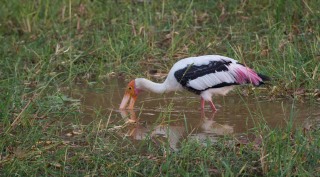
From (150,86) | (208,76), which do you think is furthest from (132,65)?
(208,76)

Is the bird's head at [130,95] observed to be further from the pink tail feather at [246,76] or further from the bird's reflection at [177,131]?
the pink tail feather at [246,76]

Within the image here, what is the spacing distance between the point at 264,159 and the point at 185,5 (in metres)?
5.41

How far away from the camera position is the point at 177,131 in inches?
277

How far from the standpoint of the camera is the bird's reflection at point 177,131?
6.68 metres

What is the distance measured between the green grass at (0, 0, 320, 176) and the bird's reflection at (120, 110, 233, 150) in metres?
0.34

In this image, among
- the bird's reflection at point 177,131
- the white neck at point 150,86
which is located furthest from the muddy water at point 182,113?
the white neck at point 150,86

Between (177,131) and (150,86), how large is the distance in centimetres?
109

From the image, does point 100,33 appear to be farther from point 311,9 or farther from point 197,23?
point 311,9

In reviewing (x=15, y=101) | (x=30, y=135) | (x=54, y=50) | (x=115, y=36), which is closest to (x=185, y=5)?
(x=115, y=36)

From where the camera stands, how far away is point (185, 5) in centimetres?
1070

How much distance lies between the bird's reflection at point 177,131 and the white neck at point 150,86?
21.0 inches

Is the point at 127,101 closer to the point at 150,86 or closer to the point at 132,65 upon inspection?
the point at 150,86

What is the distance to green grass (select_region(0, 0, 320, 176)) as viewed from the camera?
5.70 metres

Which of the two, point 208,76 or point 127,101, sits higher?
point 208,76
